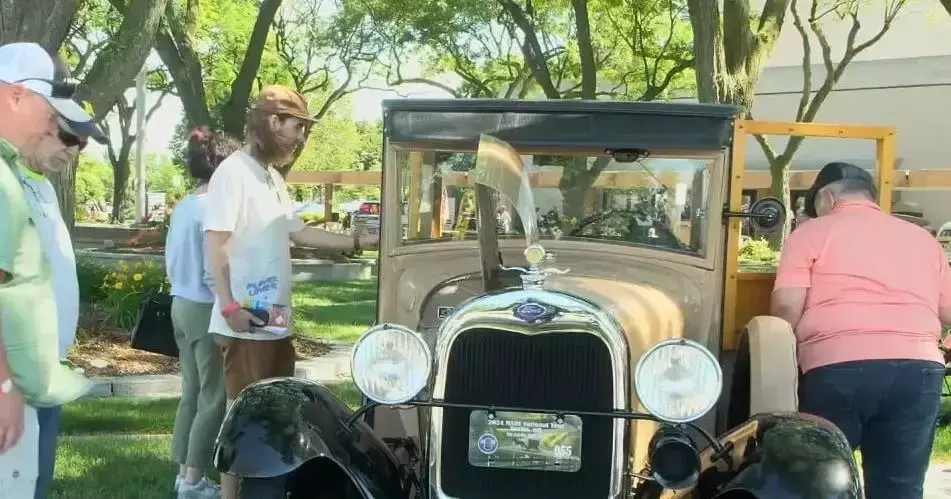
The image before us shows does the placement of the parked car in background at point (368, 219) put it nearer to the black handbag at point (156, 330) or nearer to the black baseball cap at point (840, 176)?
the black handbag at point (156, 330)

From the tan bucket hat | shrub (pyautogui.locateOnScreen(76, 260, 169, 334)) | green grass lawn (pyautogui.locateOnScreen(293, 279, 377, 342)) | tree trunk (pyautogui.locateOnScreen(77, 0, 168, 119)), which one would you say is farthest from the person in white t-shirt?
green grass lawn (pyautogui.locateOnScreen(293, 279, 377, 342))

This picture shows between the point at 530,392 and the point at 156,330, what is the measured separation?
2828 mm

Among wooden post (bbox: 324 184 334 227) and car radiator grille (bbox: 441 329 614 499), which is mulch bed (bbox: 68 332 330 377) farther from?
car radiator grille (bbox: 441 329 614 499)

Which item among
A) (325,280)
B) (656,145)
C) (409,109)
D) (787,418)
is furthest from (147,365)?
(325,280)

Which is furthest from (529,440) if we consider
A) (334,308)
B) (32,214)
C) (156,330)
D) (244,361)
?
(334,308)

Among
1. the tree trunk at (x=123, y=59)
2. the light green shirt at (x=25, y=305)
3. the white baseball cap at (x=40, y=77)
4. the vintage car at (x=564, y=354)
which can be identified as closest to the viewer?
the light green shirt at (x=25, y=305)

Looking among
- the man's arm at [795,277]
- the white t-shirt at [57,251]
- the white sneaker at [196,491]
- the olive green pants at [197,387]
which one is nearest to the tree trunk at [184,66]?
the olive green pants at [197,387]

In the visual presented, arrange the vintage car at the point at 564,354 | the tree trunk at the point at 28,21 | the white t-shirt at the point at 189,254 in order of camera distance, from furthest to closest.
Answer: the tree trunk at the point at 28,21
the white t-shirt at the point at 189,254
the vintage car at the point at 564,354

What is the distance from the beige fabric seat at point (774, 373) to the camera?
3.49 metres

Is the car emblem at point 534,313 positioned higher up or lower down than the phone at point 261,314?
higher up

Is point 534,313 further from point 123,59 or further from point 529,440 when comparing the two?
point 123,59

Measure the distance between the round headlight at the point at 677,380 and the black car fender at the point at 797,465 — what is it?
0.23 metres

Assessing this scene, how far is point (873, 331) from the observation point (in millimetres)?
3598

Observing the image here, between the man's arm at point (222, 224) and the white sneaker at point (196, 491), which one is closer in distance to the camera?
the man's arm at point (222, 224)
